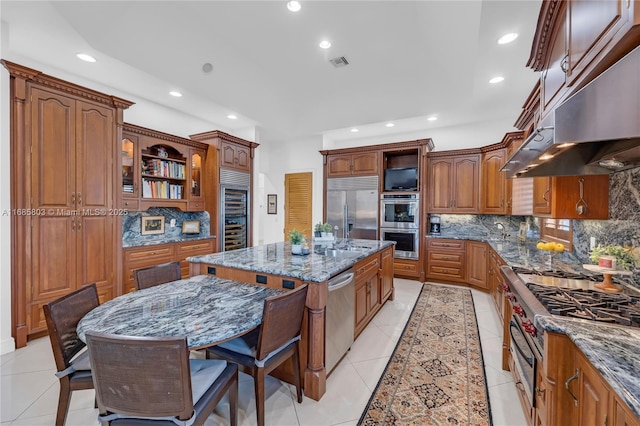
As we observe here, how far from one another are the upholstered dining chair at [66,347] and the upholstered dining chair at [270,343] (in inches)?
25.9

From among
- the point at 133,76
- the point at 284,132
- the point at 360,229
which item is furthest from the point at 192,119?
the point at 360,229

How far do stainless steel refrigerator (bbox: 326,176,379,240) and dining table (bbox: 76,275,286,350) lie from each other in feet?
11.3

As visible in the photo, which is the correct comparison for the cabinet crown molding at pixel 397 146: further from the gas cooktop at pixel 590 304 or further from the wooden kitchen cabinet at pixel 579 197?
the gas cooktop at pixel 590 304

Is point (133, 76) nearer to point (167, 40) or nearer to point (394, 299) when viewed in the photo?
point (167, 40)

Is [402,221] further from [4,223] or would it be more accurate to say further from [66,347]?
[4,223]

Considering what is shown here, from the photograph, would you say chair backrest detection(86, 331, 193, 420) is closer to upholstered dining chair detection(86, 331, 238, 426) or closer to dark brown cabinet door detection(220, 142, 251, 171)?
upholstered dining chair detection(86, 331, 238, 426)

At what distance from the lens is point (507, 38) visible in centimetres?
249

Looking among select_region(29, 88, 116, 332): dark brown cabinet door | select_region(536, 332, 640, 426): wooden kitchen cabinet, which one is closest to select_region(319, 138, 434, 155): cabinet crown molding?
select_region(29, 88, 116, 332): dark brown cabinet door

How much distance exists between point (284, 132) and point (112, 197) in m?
3.69

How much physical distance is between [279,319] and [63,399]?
1210 mm

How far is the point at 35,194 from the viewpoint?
97.9 inches

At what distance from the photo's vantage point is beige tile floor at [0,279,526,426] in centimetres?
166

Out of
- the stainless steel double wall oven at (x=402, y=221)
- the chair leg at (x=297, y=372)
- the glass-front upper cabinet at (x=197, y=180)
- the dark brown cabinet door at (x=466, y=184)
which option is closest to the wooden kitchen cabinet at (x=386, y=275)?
the stainless steel double wall oven at (x=402, y=221)

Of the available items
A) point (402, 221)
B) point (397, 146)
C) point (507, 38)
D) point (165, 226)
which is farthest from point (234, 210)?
point (507, 38)
